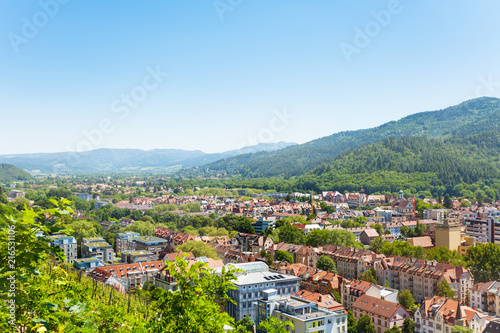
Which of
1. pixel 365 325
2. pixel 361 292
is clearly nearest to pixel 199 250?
pixel 361 292

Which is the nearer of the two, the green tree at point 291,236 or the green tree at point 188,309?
the green tree at point 188,309

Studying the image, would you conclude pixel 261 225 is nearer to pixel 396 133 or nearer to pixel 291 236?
pixel 291 236

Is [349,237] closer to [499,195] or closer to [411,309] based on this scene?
[411,309]

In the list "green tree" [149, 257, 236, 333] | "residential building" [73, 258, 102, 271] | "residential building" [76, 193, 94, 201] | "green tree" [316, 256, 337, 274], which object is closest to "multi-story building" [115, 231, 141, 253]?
"residential building" [73, 258, 102, 271]

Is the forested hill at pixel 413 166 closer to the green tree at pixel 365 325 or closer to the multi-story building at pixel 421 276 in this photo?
the multi-story building at pixel 421 276

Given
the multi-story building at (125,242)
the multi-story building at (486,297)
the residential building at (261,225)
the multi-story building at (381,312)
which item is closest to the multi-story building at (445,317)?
the multi-story building at (381,312)

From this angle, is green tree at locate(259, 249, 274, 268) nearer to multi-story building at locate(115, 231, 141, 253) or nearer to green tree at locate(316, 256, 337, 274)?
green tree at locate(316, 256, 337, 274)
